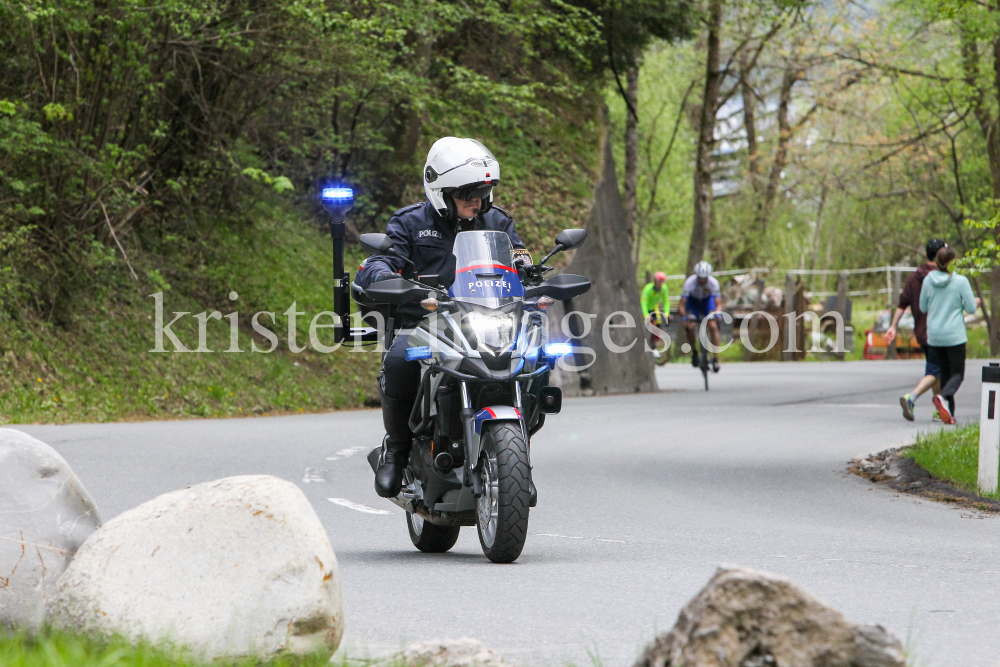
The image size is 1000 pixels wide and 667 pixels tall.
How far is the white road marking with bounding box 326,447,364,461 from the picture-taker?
37.7 feet

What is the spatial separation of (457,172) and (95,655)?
3.25 m

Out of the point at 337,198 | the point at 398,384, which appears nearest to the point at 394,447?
the point at 398,384

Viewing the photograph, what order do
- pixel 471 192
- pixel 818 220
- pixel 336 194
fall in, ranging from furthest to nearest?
pixel 818 220, pixel 336 194, pixel 471 192

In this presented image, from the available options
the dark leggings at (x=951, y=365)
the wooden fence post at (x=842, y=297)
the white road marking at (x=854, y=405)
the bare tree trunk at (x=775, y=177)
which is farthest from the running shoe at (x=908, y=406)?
the bare tree trunk at (x=775, y=177)

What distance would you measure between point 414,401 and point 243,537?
239 cm

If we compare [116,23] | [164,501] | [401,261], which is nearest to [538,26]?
[116,23]

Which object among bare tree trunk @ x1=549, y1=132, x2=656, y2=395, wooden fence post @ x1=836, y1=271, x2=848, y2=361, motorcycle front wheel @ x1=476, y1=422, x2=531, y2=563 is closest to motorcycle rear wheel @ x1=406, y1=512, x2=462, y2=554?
motorcycle front wheel @ x1=476, y1=422, x2=531, y2=563

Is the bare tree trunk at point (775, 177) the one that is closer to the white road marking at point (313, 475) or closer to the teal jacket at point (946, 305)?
the teal jacket at point (946, 305)

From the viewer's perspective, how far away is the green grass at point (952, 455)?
10.2 m

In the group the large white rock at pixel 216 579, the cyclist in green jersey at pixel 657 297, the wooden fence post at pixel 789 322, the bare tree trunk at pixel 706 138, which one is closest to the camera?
the large white rock at pixel 216 579

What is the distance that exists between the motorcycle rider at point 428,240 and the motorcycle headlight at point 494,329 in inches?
15.8

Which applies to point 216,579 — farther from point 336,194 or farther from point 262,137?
point 262,137

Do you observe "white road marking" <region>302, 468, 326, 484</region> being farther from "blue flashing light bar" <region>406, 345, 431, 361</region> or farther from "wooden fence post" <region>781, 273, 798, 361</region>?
"wooden fence post" <region>781, 273, 798, 361</region>

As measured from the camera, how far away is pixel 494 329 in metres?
5.85
